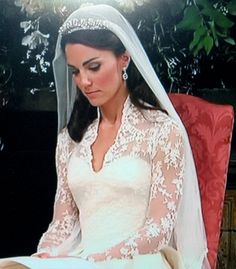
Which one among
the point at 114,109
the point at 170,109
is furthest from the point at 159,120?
the point at 114,109

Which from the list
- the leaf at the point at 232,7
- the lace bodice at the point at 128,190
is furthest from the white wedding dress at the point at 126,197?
the leaf at the point at 232,7

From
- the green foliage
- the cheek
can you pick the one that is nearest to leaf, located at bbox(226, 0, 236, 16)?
the green foliage

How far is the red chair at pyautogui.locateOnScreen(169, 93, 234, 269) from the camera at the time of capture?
118 inches

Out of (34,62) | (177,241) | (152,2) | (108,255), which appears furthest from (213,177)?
(34,62)

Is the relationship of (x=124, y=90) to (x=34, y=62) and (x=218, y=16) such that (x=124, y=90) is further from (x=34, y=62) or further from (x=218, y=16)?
(x=34, y=62)

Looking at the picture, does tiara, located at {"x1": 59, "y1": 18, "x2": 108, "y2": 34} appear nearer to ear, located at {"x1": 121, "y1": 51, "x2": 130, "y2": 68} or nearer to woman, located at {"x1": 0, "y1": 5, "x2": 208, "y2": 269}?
woman, located at {"x1": 0, "y1": 5, "x2": 208, "y2": 269}

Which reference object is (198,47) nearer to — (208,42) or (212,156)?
(208,42)

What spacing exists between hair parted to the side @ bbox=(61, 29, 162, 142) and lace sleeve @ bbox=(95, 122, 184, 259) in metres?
0.15

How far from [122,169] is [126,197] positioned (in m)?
0.08

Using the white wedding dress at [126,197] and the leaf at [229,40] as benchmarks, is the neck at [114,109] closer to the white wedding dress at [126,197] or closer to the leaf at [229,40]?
the white wedding dress at [126,197]

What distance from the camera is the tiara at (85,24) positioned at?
2838 mm

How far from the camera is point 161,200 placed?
2.79 m

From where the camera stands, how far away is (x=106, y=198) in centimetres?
289

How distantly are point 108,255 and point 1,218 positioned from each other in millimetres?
1178
